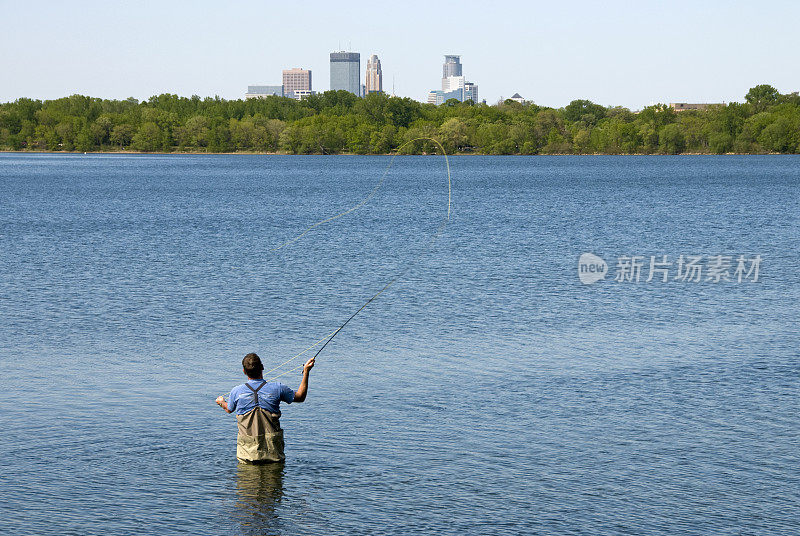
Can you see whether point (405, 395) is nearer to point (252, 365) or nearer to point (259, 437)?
point (259, 437)

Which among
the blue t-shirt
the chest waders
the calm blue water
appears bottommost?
the calm blue water

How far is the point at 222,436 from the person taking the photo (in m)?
16.5

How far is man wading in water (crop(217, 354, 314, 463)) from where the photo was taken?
1396cm

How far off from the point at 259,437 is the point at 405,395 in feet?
17.2

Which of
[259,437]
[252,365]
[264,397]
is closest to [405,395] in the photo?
[259,437]

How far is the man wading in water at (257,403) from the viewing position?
13961mm

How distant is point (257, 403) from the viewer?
14.1 metres

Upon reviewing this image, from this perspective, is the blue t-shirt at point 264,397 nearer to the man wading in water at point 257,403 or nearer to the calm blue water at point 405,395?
the man wading in water at point 257,403

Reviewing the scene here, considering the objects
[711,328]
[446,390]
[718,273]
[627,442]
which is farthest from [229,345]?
[718,273]

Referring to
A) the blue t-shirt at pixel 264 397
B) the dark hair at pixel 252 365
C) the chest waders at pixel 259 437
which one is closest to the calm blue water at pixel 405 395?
the chest waders at pixel 259 437

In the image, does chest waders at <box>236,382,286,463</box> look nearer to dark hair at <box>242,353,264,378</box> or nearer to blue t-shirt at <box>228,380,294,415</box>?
blue t-shirt at <box>228,380,294,415</box>

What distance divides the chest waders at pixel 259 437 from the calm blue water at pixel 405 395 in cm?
34

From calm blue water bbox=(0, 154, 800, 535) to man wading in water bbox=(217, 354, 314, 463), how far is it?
0.61 m

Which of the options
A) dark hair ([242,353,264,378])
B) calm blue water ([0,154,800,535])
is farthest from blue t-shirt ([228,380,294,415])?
calm blue water ([0,154,800,535])
